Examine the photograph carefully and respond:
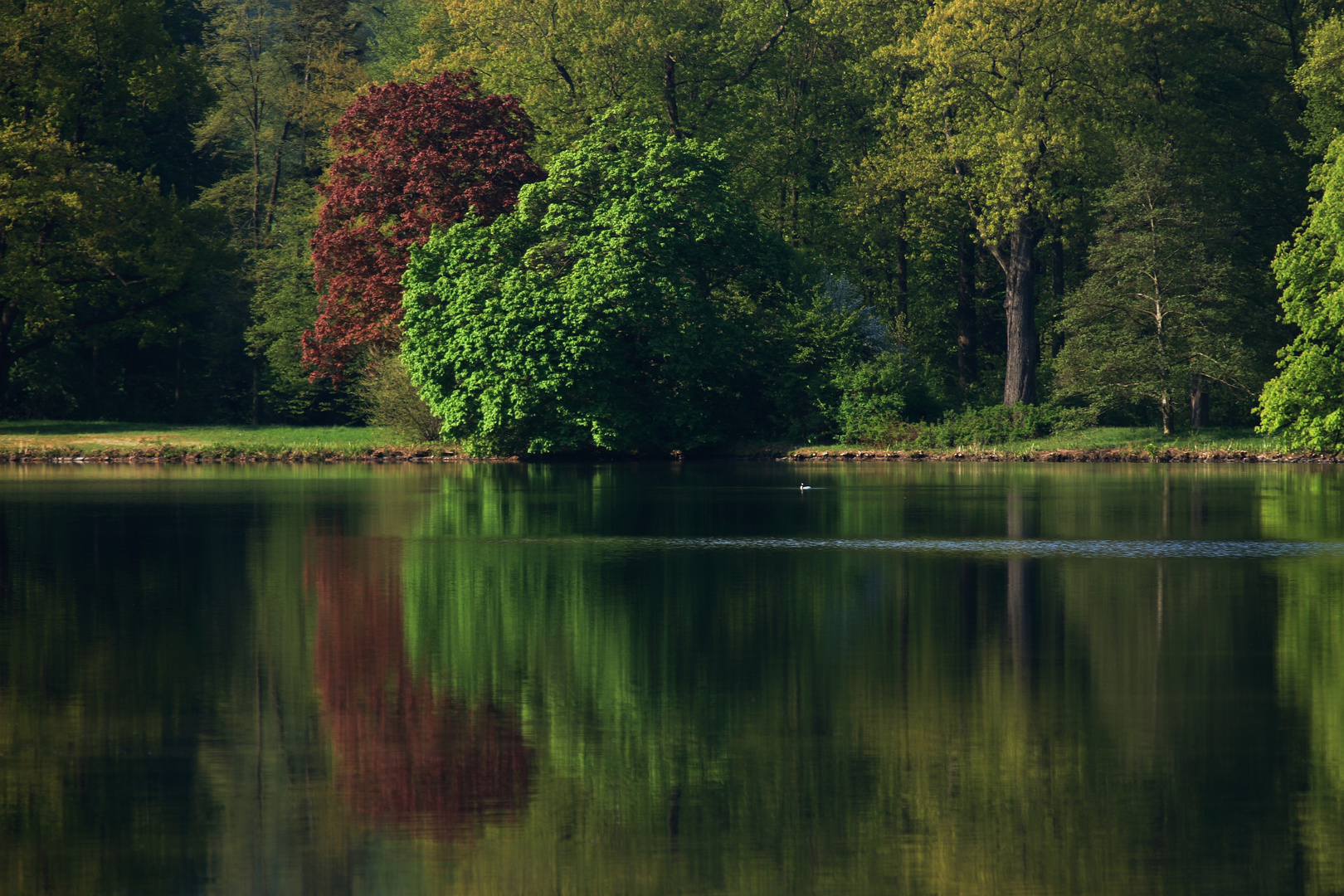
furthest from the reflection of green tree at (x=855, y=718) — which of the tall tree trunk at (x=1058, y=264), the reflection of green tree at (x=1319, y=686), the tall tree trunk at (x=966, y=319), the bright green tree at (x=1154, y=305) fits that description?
the tall tree trunk at (x=966, y=319)

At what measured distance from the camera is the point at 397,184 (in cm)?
5819

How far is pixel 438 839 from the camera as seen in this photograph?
27.9 feet

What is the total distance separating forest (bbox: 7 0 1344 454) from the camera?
2066 inches

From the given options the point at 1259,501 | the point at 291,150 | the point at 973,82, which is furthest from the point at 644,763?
the point at 291,150

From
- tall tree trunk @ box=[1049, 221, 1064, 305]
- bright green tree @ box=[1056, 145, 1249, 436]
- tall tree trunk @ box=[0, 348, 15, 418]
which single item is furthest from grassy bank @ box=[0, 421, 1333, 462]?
tall tree trunk @ box=[1049, 221, 1064, 305]

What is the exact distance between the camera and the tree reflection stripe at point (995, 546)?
22.5m

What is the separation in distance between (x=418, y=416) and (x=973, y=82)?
24573 mm

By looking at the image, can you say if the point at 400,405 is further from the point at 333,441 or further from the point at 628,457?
the point at 628,457

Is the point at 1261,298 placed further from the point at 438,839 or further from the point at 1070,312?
the point at 438,839

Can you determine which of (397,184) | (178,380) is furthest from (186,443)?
(178,380)

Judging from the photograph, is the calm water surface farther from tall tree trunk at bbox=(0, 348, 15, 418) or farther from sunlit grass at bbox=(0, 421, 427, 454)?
tall tree trunk at bbox=(0, 348, 15, 418)

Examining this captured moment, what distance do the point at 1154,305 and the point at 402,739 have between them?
48530 mm

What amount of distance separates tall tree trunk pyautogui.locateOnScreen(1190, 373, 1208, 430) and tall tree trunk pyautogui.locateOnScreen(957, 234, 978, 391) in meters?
11.4

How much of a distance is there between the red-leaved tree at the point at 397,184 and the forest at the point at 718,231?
15cm
